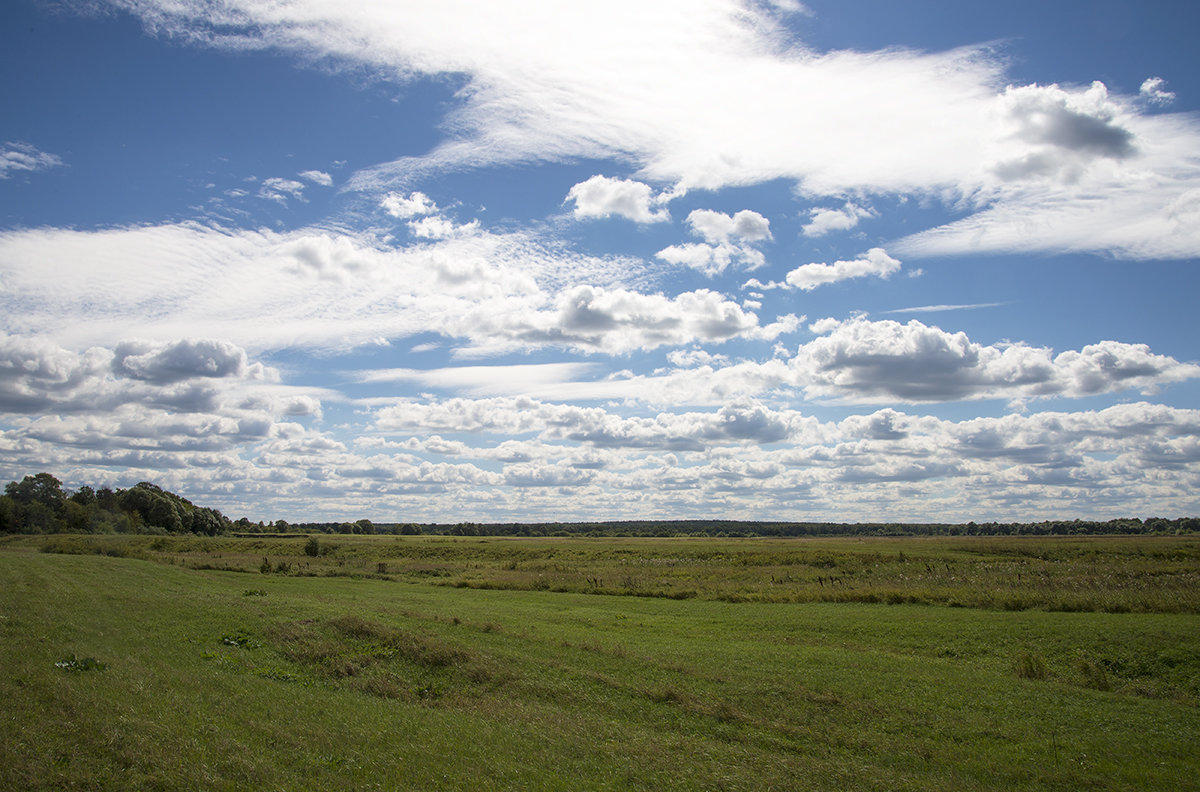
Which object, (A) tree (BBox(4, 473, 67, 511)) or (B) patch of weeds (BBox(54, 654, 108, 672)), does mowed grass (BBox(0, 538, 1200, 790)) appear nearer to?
(B) patch of weeds (BBox(54, 654, 108, 672))

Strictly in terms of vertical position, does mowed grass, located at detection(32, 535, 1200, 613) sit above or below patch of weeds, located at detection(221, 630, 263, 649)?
Result: below

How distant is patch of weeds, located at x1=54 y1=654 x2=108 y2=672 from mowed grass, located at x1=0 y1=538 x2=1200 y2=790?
0.24 metres

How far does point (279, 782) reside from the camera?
10055mm

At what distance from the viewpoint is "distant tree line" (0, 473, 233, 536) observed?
102 metres

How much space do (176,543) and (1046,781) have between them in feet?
326

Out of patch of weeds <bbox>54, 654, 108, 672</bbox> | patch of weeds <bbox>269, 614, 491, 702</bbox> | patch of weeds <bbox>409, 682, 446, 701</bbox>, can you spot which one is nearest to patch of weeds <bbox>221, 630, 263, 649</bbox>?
patch of weeds <bbox>269, 614, 491, 702</bbox>

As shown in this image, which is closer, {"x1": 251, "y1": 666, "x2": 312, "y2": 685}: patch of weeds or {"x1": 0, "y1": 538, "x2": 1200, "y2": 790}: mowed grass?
{"x1": 0, "y1": 538, "x2": 1200, "y2": 790}: mowed grass

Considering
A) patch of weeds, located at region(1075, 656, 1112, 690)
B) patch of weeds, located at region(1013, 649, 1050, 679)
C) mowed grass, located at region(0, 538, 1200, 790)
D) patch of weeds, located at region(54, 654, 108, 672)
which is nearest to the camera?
mowed grass, located at region(0, 538, 1200, 790)

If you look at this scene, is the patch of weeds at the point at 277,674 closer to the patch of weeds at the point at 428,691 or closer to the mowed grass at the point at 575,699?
the mowed grass at the point at 575,699

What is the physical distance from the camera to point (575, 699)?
642 inches

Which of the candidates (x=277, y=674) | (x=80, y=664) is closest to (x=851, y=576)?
(x=277, y=674)

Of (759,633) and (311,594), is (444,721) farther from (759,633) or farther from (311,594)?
(311,594)

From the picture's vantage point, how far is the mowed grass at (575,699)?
1115cm

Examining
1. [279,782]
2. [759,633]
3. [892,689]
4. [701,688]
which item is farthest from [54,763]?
[759,633]
